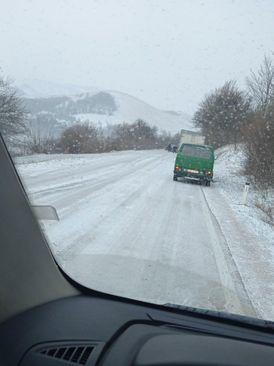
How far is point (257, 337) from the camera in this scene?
2.46m

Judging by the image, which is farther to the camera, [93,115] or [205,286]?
[205,286]

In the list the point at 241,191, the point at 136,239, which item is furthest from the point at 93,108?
the point at 241,191

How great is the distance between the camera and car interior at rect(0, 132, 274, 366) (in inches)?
84.7

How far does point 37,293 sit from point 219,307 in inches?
73.1

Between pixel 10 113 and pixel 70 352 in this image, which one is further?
pixel 10 113

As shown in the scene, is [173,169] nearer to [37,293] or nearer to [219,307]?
[219,307]

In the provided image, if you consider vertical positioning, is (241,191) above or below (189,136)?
below

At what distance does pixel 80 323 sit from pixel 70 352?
25cm

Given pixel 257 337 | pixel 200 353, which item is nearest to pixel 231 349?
pixel 200 353

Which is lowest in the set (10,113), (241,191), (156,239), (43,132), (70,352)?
(156,239)

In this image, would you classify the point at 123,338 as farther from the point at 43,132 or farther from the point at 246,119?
the point at 246,119

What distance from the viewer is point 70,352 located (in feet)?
7.28

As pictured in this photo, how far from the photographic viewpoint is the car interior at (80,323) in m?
2.15

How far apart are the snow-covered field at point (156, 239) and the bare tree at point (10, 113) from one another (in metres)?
0.20
